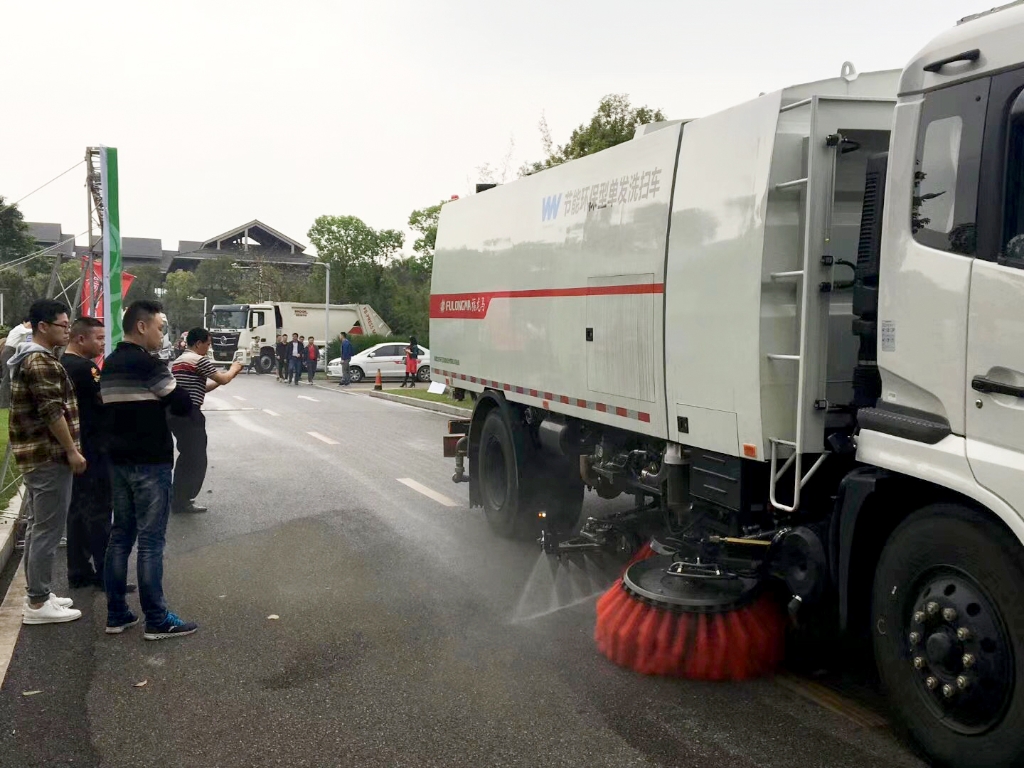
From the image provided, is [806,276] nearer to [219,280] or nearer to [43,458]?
[43,458]

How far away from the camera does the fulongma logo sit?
6.67 metres

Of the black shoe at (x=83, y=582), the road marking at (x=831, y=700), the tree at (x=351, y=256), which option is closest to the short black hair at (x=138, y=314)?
the black shoe at (x=83, y=582)

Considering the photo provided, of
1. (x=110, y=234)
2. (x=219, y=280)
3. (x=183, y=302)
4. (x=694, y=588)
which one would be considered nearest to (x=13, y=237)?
(x=219, y=280)

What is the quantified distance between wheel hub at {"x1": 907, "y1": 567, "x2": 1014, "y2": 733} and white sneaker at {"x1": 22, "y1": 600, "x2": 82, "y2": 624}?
15.3 feet

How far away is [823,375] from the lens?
4.18 meters

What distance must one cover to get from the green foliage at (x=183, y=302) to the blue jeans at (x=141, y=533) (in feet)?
203

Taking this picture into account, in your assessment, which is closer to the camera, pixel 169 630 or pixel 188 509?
pixel 169 630

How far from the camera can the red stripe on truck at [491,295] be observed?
214 inches

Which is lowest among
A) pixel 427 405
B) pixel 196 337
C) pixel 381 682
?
pixel 427 405

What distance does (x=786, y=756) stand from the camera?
3.72 metres

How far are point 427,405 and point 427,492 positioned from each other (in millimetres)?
12757

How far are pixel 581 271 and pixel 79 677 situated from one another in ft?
12.5

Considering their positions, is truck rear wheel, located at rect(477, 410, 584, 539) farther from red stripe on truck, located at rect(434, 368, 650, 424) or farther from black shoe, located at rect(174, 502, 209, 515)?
black shoe, located at rect(174, 502, 209, 515)

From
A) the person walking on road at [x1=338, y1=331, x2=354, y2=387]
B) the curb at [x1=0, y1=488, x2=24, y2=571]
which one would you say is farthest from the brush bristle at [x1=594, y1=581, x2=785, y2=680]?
the person walking on road at [x1=338, y1=331, x2=354, y2=387]
